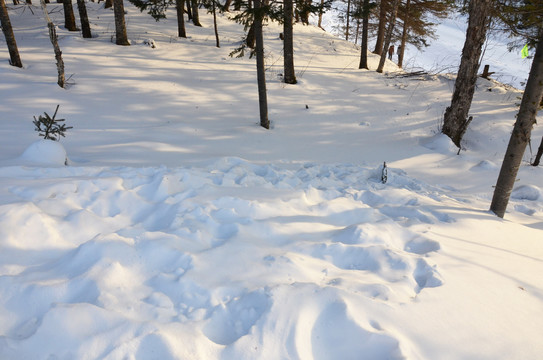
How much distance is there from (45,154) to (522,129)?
7.52m

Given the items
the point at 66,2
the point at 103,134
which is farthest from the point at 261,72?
the point at 66,2

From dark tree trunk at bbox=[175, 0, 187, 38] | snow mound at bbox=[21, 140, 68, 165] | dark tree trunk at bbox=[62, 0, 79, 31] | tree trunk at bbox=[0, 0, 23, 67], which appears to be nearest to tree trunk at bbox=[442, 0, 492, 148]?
snow mound at bbox=[21, 140, 68, 165]

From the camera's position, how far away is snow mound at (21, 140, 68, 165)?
491 cm

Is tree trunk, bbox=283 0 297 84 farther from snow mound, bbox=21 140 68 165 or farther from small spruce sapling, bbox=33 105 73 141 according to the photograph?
snow mound, bbox=21 140 68 165

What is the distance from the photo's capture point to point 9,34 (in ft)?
33.7

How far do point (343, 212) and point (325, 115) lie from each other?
24.9 ft

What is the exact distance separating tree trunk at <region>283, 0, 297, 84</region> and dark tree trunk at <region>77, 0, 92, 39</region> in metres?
9.33

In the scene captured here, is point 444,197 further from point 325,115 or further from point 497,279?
point 325,115

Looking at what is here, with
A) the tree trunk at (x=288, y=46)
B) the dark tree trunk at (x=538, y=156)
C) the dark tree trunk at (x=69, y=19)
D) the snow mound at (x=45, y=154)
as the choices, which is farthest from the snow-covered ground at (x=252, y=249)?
the dark tree trunk at (x=69, y=19)

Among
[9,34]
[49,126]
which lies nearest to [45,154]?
[49,126]

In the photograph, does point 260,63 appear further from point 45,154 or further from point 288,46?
point 45,154

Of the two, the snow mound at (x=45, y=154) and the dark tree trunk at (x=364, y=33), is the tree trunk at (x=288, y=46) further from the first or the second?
the snow mound at (x=45, y=154)

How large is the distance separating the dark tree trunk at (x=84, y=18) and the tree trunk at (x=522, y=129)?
655 inches

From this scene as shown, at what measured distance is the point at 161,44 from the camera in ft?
50.4
